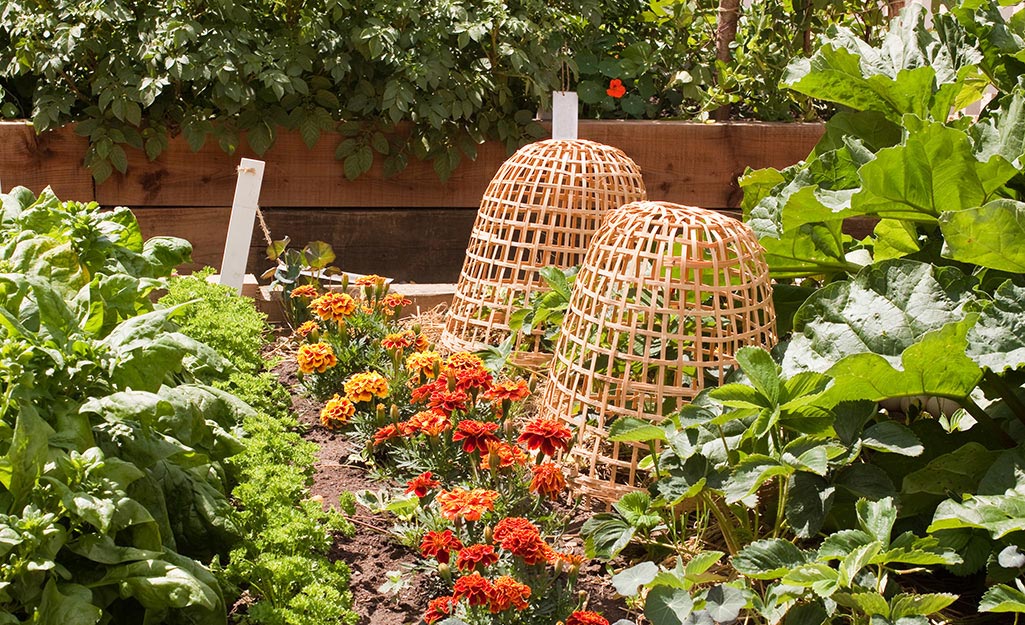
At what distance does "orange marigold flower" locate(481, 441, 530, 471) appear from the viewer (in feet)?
7.68

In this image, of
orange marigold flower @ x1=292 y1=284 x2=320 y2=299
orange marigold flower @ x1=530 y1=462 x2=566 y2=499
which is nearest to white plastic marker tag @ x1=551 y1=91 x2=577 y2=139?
orange marigold flower @ x1=292 y1=284 x2=320 y2=299

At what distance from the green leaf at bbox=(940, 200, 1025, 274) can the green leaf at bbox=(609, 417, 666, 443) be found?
74 centimetres

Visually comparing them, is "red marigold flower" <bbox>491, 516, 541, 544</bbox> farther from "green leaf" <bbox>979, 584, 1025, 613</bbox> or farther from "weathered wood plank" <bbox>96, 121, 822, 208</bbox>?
"weathered wood plank" <bbox>96, 121, 822, 208</bbox>

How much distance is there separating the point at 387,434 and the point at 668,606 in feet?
3.03

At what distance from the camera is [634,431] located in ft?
7.35

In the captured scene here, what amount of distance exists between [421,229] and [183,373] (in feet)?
7.91

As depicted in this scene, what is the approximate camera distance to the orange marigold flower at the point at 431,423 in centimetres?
246

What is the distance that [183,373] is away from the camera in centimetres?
244

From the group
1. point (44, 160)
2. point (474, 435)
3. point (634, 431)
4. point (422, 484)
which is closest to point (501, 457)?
point (474, 435)

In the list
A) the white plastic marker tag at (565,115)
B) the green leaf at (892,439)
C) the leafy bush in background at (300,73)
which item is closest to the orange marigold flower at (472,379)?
the green leaf at (892,439)

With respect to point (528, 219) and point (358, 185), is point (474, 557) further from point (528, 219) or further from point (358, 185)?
point (358, 185)

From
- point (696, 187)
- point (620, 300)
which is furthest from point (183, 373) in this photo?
point (696, 187)

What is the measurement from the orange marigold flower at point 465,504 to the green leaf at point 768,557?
0.51 meters

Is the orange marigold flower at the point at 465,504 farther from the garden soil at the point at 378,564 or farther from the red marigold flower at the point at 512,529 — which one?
the garden soil at the point at 378,564
